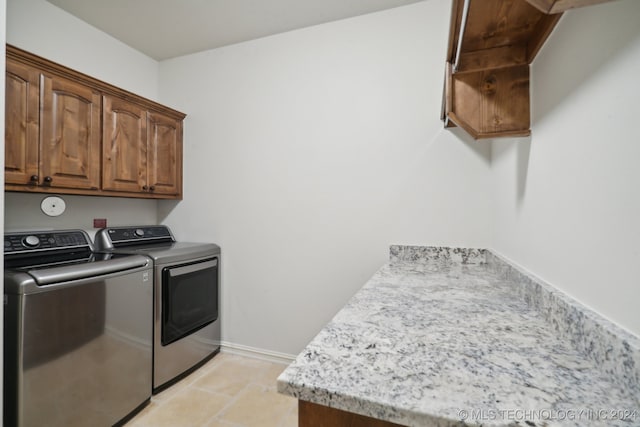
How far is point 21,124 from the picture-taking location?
1567 millimetres

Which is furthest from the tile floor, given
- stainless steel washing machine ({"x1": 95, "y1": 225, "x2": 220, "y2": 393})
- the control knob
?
the control knob

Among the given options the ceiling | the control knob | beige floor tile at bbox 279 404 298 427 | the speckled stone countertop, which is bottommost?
beige floor tile at bbox 279 404 298 427

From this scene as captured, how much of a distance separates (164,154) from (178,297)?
1.20m

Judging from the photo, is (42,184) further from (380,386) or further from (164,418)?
(380,386)

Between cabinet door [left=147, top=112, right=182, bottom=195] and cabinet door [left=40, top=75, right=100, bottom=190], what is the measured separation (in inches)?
16.0

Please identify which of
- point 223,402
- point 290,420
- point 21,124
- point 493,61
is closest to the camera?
point 493,61

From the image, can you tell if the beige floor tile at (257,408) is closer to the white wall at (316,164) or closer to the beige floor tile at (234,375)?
the beige floor tile at (234,375)

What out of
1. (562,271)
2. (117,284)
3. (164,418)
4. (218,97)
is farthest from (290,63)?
(164,418)

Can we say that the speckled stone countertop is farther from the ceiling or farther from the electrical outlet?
the electrical outlet

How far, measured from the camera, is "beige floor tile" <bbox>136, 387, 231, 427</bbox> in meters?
1.66

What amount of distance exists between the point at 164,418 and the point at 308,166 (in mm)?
A: 1836

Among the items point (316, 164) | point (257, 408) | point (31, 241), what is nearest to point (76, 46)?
point (31, 241)

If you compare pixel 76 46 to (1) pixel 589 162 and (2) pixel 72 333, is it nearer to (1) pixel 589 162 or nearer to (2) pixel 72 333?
(2) pixel 72 333

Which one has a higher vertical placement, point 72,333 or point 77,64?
point 77,64
